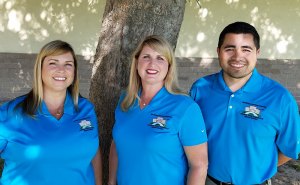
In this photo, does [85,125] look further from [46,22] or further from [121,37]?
[46,22]

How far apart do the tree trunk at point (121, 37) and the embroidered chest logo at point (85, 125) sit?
88 cm

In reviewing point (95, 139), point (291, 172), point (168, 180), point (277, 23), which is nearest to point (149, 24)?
point (95, 139)

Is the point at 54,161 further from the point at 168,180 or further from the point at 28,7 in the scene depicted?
the point at 28,7

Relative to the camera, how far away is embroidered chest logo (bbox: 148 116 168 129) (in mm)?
2526

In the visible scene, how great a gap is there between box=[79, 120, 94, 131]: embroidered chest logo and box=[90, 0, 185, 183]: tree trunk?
879 millimetres

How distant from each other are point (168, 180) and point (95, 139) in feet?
1.98

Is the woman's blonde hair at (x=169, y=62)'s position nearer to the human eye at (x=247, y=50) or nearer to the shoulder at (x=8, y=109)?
the human eye at (x=247, y=50)

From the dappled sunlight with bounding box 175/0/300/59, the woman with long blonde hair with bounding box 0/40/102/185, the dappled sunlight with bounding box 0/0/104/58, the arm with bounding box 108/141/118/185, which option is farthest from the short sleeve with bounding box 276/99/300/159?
the dappled sunlight with bounding box 0/0/104/58

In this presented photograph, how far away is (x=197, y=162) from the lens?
2.57 metres

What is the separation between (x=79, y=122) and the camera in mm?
2705

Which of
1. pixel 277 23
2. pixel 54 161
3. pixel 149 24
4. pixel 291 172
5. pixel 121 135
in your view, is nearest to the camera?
pixel 54 161

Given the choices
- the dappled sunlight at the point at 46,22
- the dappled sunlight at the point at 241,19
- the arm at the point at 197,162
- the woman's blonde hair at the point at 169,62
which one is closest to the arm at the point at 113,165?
the woman's blonde hair at the point at 169,62

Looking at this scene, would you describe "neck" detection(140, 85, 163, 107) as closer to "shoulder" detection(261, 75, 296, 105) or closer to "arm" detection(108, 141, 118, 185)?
"arm" detection(108, 141, 118, 185)

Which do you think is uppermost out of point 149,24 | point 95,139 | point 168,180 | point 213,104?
point 149,24
